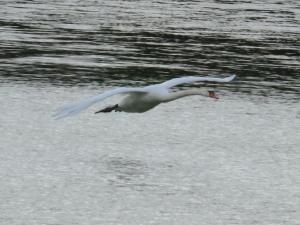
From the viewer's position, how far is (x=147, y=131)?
2134 centimetres

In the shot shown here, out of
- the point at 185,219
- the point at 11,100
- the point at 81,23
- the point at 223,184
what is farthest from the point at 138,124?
the point at 81,23

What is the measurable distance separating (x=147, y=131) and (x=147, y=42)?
12610mm

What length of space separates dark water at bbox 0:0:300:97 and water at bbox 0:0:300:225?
0.07 metres

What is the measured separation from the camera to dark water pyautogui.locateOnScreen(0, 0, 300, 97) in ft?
90.3

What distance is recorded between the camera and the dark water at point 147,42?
90.3 feet

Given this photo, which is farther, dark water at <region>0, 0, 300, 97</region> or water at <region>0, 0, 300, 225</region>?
dark water at <region>0, 0, 300, 97</region>

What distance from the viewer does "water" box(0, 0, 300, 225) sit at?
16.4 metres

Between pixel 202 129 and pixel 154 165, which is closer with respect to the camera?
pixel 154 165

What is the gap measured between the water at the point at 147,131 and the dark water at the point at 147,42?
0.07 meters

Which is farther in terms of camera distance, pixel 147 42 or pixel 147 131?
pixel 147 42

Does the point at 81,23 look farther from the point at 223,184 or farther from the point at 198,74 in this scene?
the point at 223,184

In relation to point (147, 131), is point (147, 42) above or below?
below

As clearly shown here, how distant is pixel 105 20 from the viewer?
3931 centimetres

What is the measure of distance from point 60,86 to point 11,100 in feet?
7.40
